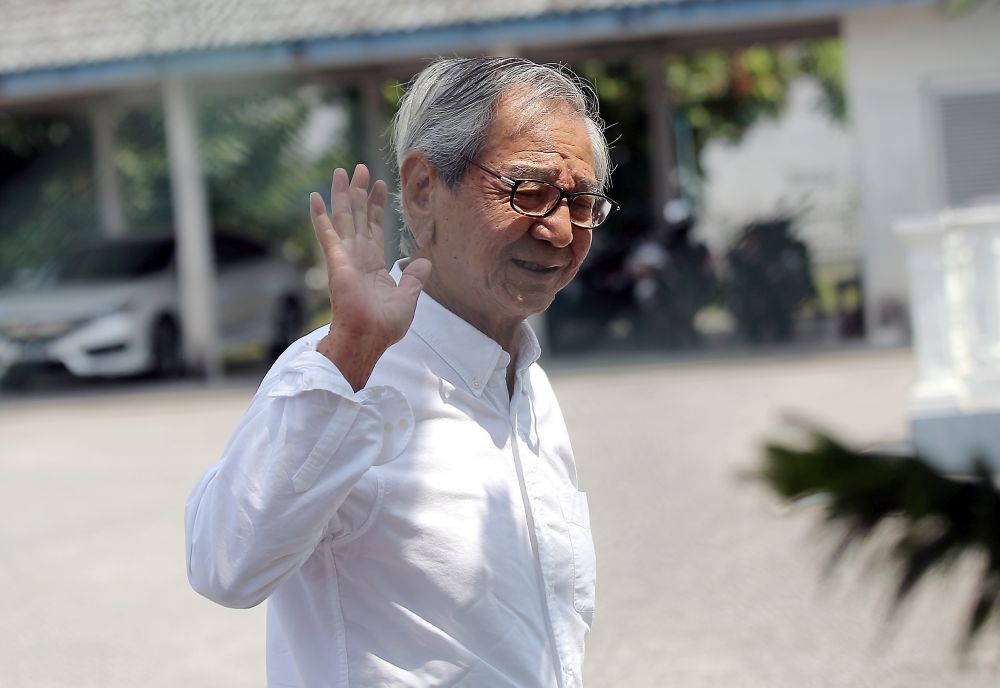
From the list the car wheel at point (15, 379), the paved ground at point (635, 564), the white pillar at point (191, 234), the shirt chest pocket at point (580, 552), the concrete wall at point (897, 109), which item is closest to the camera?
the shirt chest pocket at point (580, 552)

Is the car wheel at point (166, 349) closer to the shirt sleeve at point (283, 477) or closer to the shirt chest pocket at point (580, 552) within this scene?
the shirt chest pocket at point (580, 552)

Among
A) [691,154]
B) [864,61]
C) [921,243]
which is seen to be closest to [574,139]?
[921,243]

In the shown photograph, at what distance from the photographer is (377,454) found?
1.59 metres

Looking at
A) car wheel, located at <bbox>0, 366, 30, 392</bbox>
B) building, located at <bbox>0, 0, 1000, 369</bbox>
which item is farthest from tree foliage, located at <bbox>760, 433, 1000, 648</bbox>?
car wheel, located at <bbox>0, 366, 30, 392</bbox>

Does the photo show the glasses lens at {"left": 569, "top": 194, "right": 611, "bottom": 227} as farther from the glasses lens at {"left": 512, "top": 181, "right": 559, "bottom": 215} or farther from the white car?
the white car

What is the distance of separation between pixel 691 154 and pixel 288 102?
969 cm

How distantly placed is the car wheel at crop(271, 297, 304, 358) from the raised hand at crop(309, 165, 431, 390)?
45.2 ft

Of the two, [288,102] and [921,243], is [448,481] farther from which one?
[288,102]

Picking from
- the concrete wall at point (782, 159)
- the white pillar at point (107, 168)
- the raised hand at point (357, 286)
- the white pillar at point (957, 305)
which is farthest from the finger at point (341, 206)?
the concrete wall at point (782, 159)

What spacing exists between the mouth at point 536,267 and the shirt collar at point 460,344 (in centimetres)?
12

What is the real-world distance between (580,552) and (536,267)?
0.44m

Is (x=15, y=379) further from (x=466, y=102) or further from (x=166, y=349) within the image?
(x=466, y=102)

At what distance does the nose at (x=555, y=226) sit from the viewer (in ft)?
6.37

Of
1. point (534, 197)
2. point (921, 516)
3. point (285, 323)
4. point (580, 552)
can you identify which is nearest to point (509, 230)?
point (534, 197)
